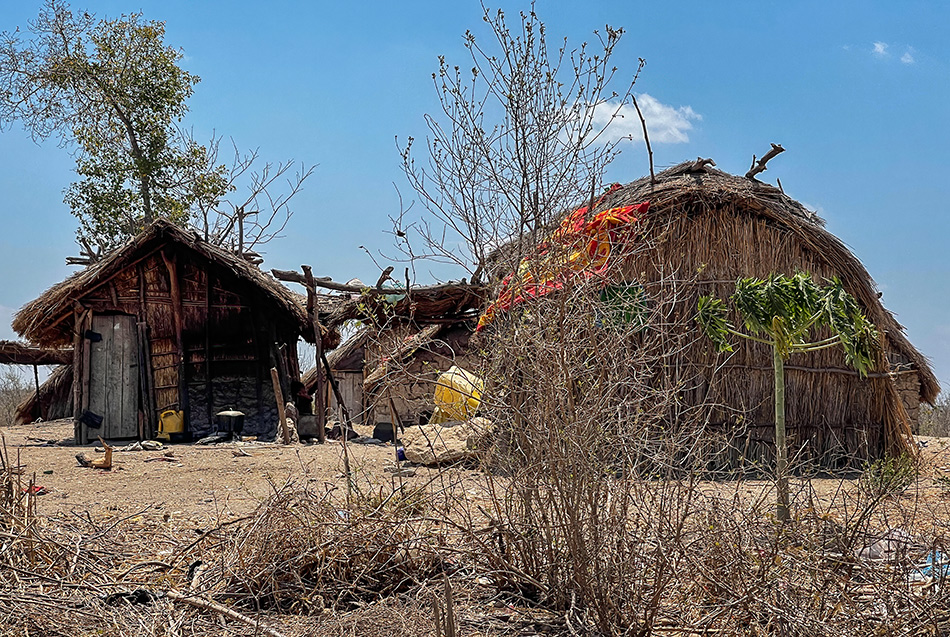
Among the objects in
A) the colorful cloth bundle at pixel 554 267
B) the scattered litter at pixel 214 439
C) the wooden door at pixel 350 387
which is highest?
the colorful cloth bundle at pixel 554 267

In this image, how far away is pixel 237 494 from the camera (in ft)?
22.0

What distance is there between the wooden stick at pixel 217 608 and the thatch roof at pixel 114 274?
851 centimetres

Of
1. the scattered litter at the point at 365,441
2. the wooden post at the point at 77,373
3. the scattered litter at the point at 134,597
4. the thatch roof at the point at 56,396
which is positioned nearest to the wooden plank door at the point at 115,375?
the wooden post at the point at 77,373

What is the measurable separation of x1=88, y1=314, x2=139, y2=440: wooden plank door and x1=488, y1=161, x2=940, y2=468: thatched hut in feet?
24.9

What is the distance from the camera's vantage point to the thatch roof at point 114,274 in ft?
A: 36.8

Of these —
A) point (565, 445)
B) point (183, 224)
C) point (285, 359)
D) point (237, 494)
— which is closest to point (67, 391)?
point (183, 224)

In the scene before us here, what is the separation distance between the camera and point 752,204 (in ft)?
28.3

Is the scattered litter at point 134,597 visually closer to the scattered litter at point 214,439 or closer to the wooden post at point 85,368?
the scattered litter at point 214,439

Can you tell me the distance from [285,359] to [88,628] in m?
9.62

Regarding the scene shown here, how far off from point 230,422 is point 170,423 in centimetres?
86

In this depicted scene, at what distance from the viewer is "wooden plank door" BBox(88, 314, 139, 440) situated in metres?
11.6

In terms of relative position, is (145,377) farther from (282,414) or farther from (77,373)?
(282,414)

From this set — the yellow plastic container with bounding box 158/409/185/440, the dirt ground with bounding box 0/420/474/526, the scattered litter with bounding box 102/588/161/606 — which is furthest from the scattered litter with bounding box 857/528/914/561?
the yellow plastic container with bounding box 158/409/185/440

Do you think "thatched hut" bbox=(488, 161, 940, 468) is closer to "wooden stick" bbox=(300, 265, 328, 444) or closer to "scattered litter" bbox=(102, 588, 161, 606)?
"wooden stick" bbox=(300, 265, 328, 444)
